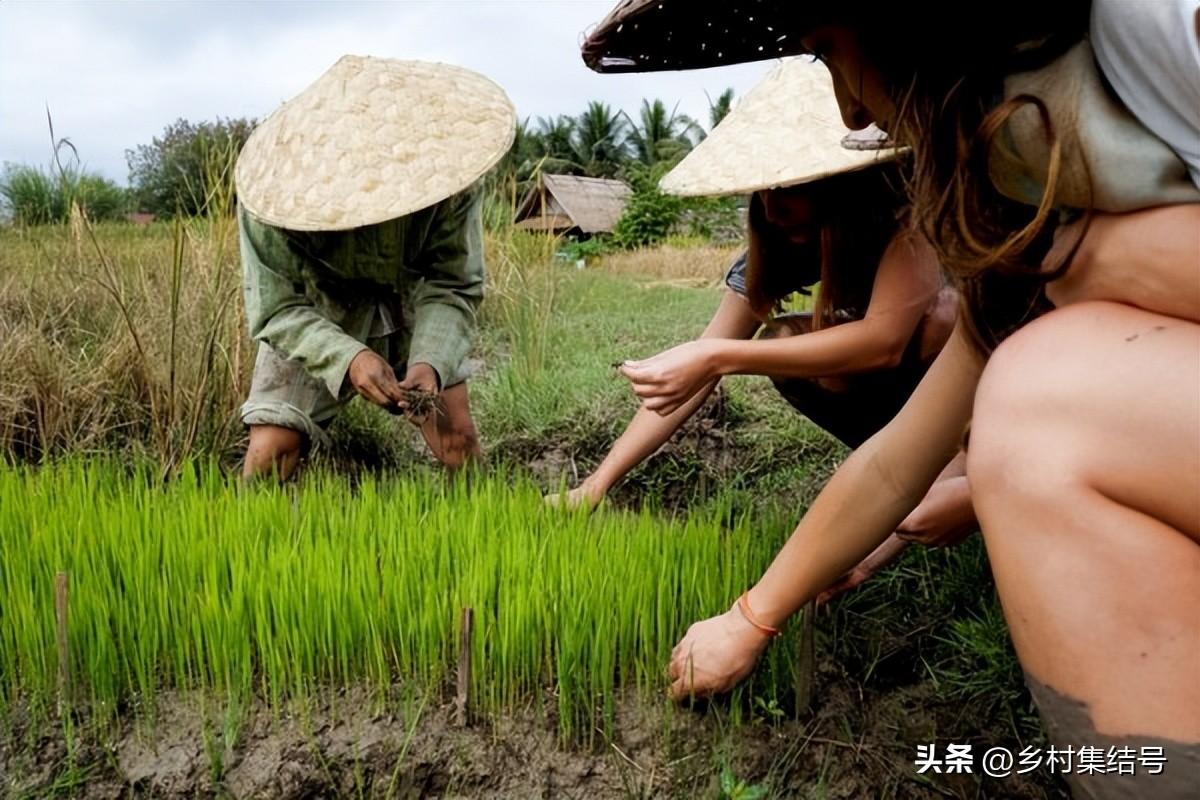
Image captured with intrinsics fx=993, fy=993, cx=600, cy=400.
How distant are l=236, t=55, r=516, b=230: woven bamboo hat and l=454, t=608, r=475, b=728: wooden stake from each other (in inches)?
34.6

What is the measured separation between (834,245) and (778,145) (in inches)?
9.0

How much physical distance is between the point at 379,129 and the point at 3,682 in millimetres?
1216

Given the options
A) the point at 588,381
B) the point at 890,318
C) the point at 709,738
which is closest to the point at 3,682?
the point at 709,738

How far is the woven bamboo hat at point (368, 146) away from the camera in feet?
6.38

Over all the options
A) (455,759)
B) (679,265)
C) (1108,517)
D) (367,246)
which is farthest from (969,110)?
(679,265)

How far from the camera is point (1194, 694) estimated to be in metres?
0.95

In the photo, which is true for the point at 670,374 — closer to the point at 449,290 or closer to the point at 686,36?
the point at 686,36

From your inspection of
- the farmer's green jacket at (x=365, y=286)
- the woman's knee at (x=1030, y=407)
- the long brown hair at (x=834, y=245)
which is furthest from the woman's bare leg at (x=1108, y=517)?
the farmer's green jacket at (x=365, y=286)

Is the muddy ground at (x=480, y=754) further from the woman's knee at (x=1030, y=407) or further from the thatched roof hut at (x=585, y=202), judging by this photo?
the thatched roof hut at (x=585, y=202)

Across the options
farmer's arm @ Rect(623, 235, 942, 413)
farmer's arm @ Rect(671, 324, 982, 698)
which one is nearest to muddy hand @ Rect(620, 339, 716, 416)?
farmer's arm @ Rect(623, 235, 942, 413)

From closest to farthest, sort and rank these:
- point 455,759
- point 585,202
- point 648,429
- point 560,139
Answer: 1. point 455,759
2. point 648,429
3. point 585,202
4. point 560,139

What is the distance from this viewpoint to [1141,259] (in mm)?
1027

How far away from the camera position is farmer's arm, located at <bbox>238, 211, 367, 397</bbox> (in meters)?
2.36

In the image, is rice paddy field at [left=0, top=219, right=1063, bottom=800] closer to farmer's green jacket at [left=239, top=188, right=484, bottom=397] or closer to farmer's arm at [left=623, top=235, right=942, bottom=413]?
farmer's arm at [left=623, top=235, right=942, bottom=413]
